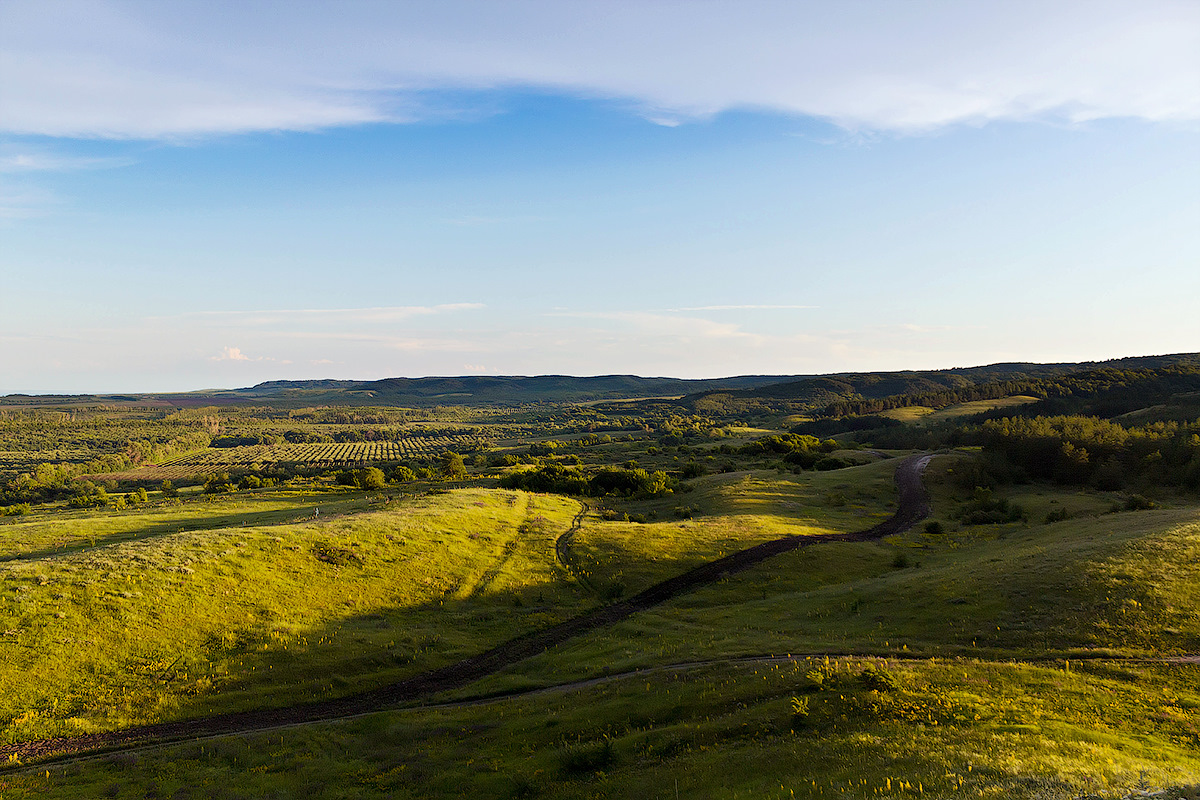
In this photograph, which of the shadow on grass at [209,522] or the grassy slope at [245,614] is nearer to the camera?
the grassy slope at [245,614]

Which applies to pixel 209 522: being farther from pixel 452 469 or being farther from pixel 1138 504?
pixel 1138 504

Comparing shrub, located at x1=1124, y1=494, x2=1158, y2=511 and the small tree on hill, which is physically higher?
shrub, located at x1=1124, y1=494, x2=1158, y2=511

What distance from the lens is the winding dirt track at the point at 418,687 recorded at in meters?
22.2

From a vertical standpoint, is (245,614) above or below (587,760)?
below

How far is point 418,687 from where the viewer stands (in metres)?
28.6

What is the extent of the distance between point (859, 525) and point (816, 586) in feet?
75.6

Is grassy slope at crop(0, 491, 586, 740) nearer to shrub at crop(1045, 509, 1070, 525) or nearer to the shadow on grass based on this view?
the shadow on grass

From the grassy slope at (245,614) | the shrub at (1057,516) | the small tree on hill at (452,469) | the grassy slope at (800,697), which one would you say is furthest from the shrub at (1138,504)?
the small tree on hill at (452,469)

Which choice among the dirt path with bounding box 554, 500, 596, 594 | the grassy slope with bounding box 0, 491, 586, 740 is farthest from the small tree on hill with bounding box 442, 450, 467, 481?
the grassy slope with bounding box 0, 491, 586, 740

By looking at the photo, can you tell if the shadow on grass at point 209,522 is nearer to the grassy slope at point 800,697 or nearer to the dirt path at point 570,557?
the grassy slope at point 800,697

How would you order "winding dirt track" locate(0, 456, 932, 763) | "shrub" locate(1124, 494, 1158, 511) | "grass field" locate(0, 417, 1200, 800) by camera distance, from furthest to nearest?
"shrub" locate(1124, 494, 1158, 511)
"winding dirt track" locate(0, 456, 932, 763)
"grass field" locate(0, 417, 1200, 800)

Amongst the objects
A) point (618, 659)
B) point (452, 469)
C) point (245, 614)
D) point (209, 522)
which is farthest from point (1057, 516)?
point (452, 469)

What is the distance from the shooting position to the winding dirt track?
22.2 meters

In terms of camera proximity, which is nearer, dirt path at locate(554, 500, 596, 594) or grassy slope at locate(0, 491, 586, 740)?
grassy slope at locate(0, 491, 586, 740)
